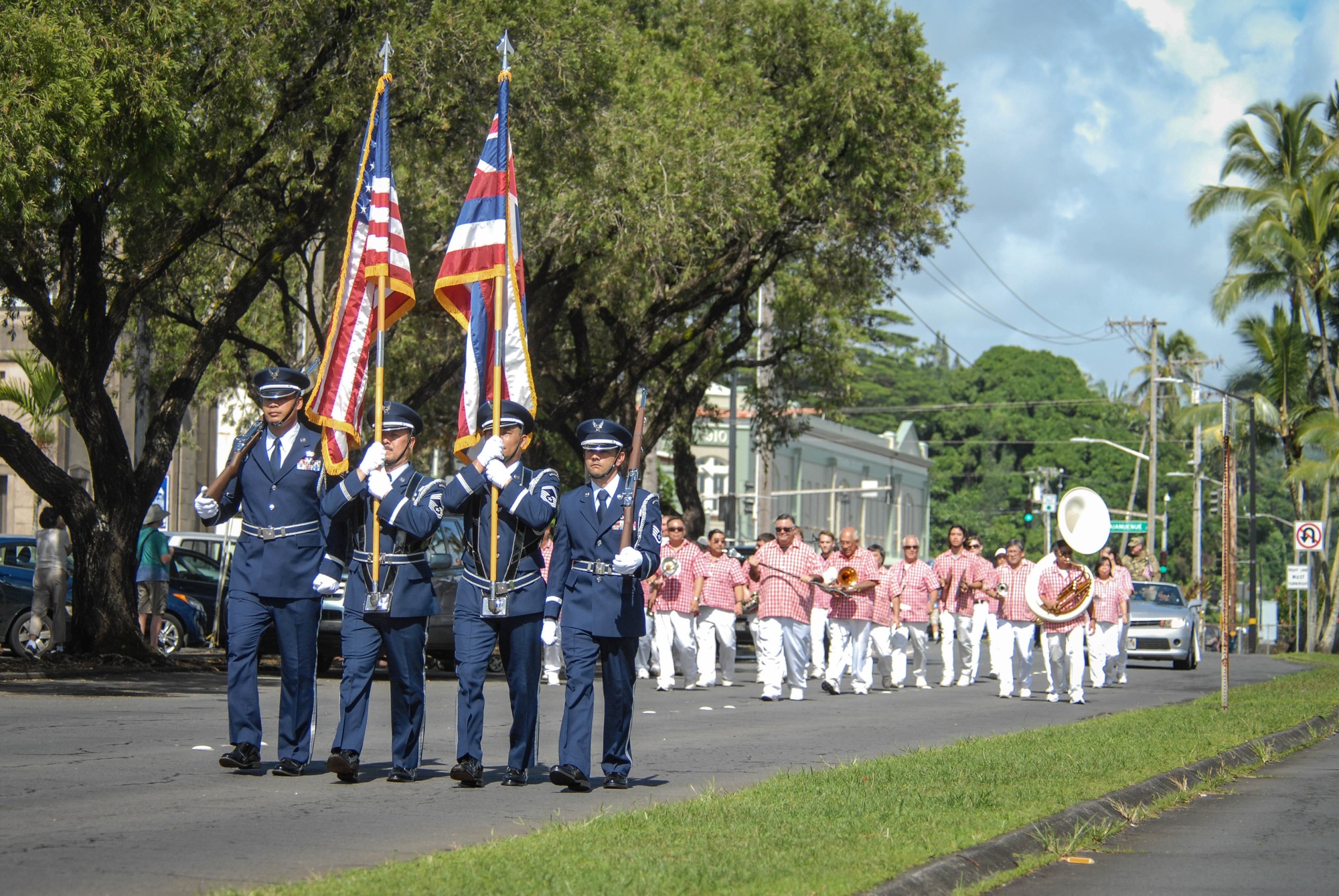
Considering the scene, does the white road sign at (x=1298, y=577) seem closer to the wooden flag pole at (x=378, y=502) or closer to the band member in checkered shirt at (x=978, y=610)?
the band member in checkered shirt at (x=978, y=610)

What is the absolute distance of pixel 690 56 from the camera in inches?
1030

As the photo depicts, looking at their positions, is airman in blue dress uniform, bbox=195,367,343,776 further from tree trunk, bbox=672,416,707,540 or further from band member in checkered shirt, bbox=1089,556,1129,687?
tree trunk, bbox=672,416,707,540

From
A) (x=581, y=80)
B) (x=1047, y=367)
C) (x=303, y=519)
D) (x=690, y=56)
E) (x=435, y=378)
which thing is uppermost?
(x=1047, y=367)

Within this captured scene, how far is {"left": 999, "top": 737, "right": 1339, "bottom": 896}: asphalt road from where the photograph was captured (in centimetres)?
701

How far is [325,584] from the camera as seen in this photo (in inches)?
352

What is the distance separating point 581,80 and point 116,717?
1038 centimetres

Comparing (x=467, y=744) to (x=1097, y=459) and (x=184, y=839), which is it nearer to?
(x=184, y=839)

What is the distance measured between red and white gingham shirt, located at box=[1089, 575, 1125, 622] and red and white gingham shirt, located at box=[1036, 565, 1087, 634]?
2004 millimetres

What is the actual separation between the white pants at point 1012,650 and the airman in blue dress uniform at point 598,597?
10.9 metres

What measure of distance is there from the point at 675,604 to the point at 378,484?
36.8 ft

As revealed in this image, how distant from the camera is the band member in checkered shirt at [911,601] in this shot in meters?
21.2

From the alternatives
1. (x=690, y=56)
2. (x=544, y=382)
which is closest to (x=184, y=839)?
(x=690, y=56)

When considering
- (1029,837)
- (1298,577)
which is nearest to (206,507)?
(1029,837)

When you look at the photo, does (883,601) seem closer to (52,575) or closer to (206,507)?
(52,575)
